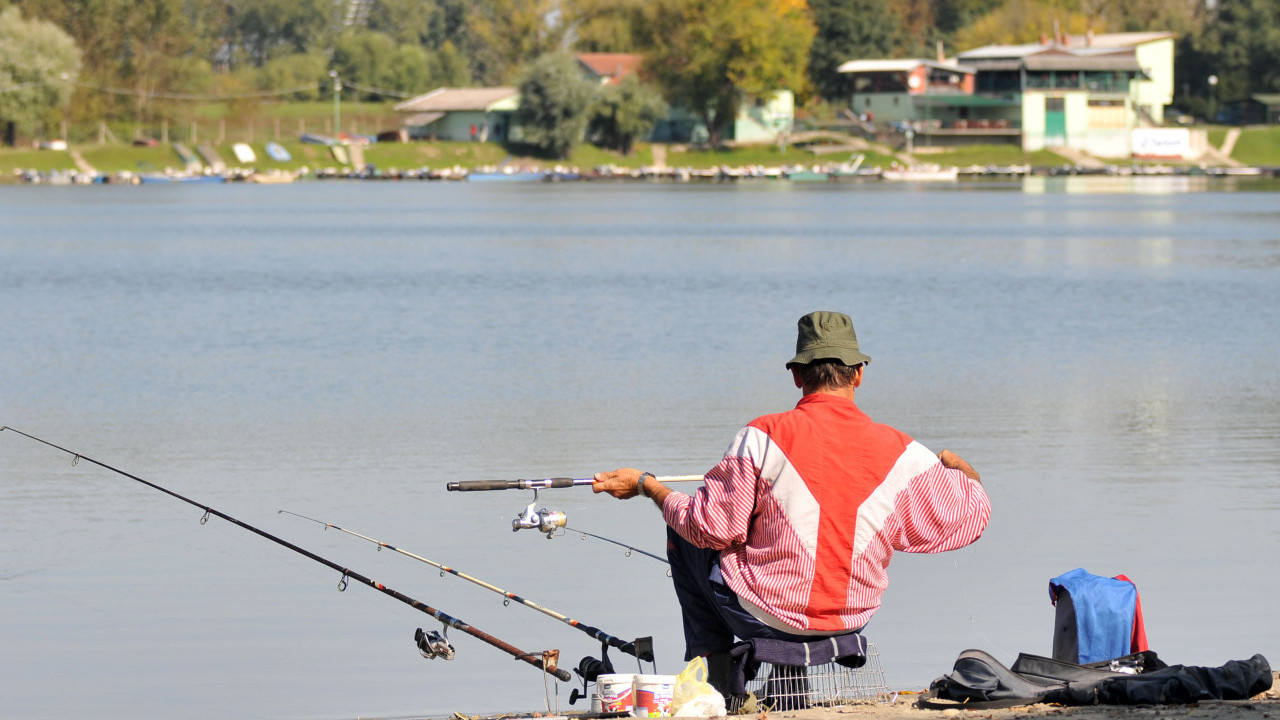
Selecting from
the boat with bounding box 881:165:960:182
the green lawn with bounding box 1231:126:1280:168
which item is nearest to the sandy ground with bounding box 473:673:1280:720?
the boat with bounding box 881:165:960:182

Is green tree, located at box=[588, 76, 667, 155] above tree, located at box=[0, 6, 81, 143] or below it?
below

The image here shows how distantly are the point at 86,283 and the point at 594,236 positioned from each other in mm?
16621

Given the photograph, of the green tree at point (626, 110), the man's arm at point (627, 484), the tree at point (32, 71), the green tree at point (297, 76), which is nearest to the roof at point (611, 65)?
the green tree at point (626, 110)

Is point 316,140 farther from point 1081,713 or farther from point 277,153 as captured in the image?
point 1081,713

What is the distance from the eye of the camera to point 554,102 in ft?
278

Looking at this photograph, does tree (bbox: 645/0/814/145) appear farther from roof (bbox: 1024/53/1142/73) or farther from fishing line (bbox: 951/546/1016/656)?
fishing line (bbox: 951/546/1016/656)

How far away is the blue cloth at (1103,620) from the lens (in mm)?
6203

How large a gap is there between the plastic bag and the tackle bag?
2.65 feet

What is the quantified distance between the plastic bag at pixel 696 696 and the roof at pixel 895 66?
290ft

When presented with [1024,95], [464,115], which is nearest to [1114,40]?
[1024,95]

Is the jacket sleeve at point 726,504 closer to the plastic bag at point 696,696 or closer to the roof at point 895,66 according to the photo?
the plastic bag at point 696,696

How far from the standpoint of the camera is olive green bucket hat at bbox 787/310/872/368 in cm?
496

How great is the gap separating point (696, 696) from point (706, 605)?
0.38 m

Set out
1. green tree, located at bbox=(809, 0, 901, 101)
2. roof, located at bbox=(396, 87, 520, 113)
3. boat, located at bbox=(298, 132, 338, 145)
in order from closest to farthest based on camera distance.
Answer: roof, located at bbox=(396, 87, 520, 113) < boat, located at bbox=(298, 132, 338, 145) < green tree, located at bbox=(809, 0, 901, 101)
